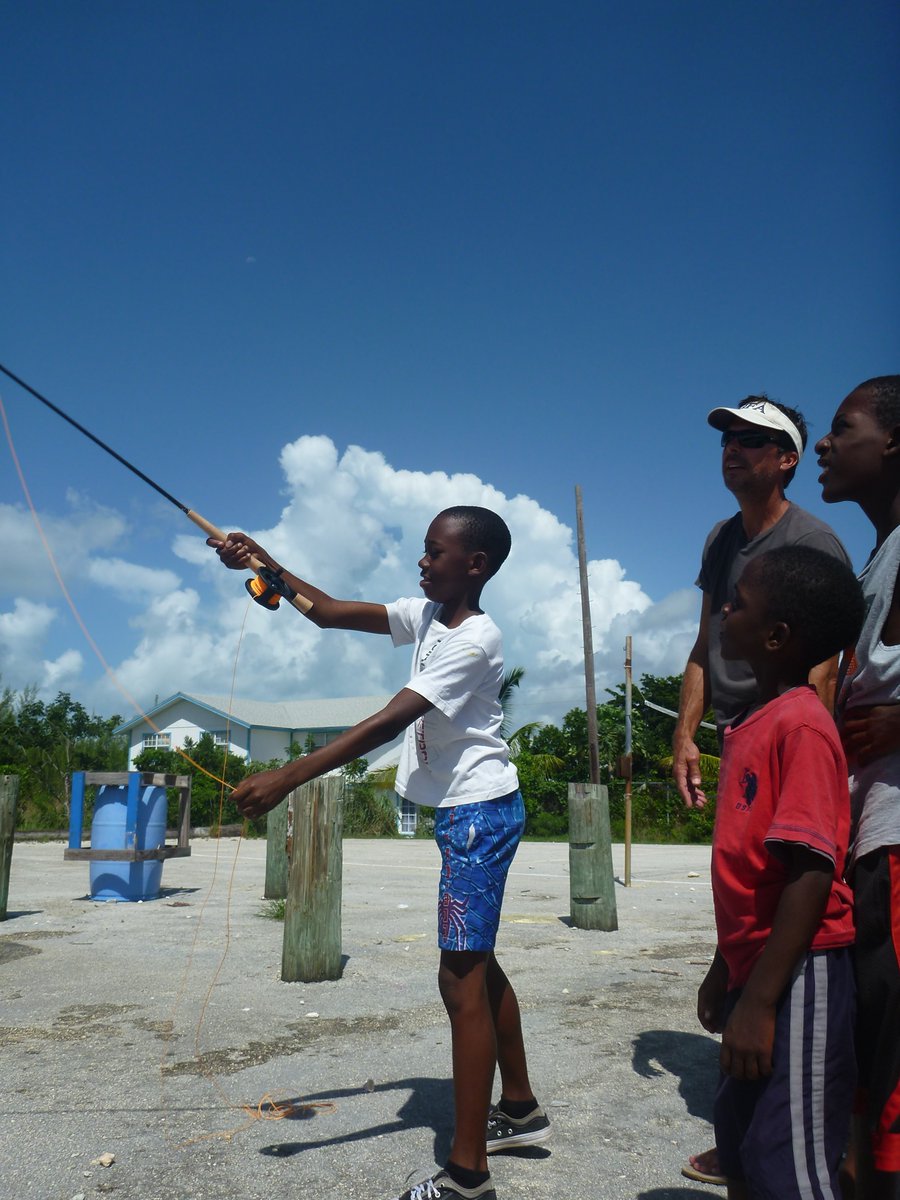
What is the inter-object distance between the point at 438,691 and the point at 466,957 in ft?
2.56

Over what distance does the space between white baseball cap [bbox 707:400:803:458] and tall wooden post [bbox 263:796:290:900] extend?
258 inches

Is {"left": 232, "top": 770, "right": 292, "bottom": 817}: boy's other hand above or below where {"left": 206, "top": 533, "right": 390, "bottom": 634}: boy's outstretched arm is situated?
below

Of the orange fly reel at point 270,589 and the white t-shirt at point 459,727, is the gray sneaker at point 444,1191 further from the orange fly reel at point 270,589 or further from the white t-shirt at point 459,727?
the orange fly reel at point 270,589

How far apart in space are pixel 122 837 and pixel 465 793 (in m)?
7.45

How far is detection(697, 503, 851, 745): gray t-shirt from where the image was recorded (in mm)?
3049

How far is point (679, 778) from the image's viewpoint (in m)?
3.23

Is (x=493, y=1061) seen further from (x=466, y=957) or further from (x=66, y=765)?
(x=66, y=765)

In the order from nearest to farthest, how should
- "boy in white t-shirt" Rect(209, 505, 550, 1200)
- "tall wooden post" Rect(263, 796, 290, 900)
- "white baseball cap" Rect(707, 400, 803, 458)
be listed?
"boy in white t-shirt" Rect(209, 505, 550, 1200)
"white baseball cap" Rect(707, 400, 803, 458)
"tall wooden post" Rect(263, 796, 290, 900)

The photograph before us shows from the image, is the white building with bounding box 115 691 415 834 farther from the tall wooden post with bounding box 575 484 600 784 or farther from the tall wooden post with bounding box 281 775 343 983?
the tall wooden post with bounding box 281 775 343 983

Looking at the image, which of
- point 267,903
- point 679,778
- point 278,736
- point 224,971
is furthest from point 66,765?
point 679,778

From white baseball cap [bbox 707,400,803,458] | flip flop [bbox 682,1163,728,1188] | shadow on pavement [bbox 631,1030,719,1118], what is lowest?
flip flop [bbox 682,1163,728,1188]

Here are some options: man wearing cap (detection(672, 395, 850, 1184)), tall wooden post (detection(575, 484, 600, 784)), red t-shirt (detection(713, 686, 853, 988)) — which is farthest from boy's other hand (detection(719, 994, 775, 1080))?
tall wooden post (detection(575, 484, 600, 784))

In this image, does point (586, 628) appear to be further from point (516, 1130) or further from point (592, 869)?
point (516, 1130)

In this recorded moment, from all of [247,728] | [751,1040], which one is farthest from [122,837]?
[247,728]
